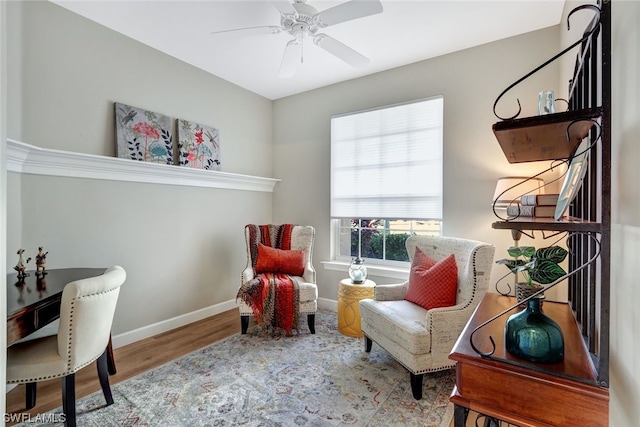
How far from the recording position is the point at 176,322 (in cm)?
320

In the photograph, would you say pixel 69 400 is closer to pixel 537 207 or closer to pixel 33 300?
pixel 33 300

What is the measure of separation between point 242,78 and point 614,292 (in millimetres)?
3766

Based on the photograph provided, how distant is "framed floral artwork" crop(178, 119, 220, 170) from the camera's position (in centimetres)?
322

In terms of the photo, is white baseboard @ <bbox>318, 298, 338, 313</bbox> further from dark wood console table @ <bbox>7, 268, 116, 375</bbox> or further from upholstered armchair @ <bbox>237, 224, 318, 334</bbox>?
dark wood console table @ <bbox>7, 268, 116, 375</bbox>

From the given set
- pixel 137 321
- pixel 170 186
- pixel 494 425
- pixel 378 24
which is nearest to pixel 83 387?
pixel 137 321

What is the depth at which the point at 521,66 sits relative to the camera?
8.87 feet

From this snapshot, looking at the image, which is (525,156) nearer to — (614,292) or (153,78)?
(614,292)

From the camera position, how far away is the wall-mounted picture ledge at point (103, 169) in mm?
2154

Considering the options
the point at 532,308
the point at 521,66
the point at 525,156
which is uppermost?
the point at 521,66

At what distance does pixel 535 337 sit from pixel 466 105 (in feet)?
8.36

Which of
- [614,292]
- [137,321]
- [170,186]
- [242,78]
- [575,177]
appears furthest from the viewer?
[242,78]

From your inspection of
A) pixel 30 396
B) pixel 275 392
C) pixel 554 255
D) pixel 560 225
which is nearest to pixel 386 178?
pixel 275 392

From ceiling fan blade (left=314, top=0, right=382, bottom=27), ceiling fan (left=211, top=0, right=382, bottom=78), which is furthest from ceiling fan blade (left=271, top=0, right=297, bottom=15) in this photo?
ceiling fan blade (left=314, top=0, right=382, bottom=27)

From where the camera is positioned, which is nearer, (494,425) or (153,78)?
(494,425)
